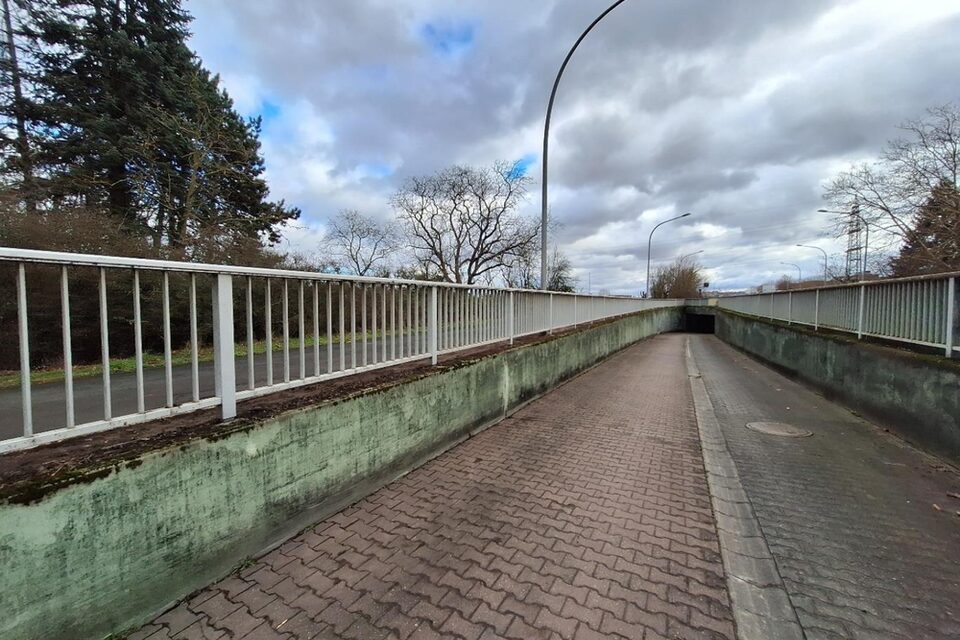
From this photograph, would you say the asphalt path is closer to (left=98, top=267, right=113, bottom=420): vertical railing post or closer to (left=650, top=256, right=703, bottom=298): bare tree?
(left=98, top=267, right=113, bottom=420): vertical railing post

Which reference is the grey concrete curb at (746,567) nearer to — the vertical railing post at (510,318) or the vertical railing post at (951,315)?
the vertical railing post at (951,315)

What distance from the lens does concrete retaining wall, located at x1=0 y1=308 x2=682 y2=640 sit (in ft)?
5.53

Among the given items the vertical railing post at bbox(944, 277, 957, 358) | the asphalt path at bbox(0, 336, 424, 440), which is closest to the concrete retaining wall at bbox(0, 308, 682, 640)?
the asphalt path at bbox(0, 336, 424, 440)

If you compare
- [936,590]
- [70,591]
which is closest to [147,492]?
[70,591]

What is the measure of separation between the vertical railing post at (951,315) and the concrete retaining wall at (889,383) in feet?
0.59

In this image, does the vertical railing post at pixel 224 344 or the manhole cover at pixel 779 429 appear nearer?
the vertical railing post at pixel 224 344

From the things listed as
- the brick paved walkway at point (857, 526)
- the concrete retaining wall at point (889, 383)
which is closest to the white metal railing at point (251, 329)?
the brick paved walkway at point (857, 526)

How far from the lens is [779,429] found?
217 inches

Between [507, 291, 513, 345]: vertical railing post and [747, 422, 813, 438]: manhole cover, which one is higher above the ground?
[507, 291, 513, 345]: vertical railing post

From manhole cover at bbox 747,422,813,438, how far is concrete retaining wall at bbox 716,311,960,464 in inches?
38.0

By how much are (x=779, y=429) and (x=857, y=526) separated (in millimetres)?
2775

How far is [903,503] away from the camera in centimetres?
337

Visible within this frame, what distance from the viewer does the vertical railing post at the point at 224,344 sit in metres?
2.53

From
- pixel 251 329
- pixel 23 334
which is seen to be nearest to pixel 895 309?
pixel 251 329
